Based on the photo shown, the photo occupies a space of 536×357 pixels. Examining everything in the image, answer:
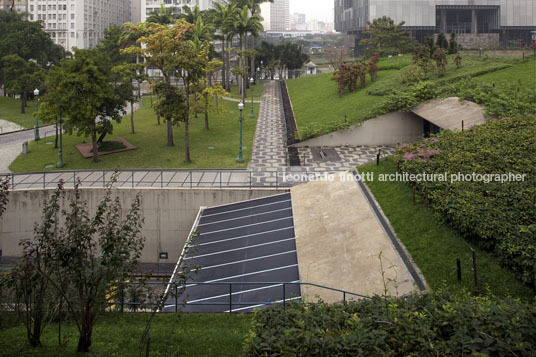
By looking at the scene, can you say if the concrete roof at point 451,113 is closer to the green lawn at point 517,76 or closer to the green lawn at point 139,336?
the green lawn at point 517,76

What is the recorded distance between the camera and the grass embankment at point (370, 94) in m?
33.1

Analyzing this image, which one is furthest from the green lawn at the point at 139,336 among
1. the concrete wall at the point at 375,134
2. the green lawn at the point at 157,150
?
the concrete wall at the point at 375,134

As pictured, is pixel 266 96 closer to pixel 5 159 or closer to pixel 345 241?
pixel 5 159

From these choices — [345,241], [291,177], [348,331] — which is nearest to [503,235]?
[345,241]

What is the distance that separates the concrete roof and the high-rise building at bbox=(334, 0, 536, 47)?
4952 cm

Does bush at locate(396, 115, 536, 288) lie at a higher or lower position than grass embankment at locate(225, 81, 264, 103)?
lower

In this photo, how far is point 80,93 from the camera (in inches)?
1087

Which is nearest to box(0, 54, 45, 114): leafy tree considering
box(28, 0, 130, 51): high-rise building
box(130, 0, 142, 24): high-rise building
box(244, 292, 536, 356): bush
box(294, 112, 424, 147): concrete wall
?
box(294, 112, 424, 147): concrete wall

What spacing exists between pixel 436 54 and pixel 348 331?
35844mm

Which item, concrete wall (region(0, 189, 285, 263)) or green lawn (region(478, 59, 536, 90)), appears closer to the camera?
concrete wall (region(0, 189, 285, 263))

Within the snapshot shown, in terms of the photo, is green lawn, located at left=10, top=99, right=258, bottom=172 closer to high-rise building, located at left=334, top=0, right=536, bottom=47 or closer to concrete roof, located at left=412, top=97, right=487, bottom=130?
concrete roof, located at left=412, top=97, right=487, bottom=130

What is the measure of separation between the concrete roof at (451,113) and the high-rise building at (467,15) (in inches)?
1949

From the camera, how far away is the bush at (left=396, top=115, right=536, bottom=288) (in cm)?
1334

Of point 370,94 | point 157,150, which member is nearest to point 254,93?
point 370,94
